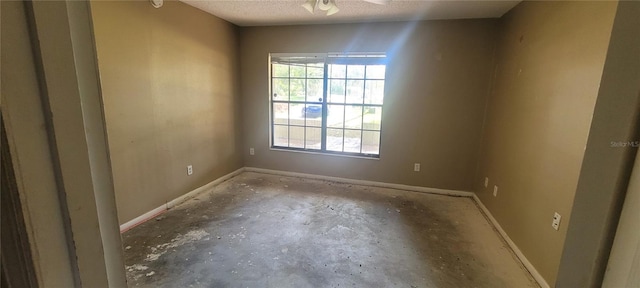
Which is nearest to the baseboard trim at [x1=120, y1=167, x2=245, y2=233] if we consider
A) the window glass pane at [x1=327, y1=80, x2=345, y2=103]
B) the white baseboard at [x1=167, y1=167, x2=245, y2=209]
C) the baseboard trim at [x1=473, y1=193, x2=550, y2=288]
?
the white baseboard at [x1=167, y1=167, x2=245, y2=209]

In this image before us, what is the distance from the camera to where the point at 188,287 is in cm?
190

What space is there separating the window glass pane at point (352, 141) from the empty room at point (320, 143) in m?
0.03

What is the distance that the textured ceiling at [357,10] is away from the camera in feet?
9.39

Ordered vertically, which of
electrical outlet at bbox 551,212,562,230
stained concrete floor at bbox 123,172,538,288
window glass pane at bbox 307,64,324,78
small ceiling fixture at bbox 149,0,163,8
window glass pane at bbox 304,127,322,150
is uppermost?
small ceiling fixture at bbox 149,0,163,8

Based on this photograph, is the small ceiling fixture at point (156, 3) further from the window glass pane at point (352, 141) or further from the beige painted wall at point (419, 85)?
the window glass pane at point (352, 141)

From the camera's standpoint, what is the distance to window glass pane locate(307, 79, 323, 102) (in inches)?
159

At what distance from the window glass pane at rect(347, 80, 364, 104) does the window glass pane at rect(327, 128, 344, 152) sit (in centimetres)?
50

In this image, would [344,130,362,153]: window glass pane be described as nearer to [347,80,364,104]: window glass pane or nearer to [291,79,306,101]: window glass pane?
[347,80,364,104]: window glass pane

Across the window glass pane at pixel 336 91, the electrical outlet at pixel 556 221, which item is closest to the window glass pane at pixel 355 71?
the window glass pane at pixel 336 91

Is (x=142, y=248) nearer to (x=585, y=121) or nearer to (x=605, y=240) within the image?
(x=605, y=240)

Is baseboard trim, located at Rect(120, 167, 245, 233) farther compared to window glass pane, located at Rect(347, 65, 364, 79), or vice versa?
window glass pane, located at Rect(347, 65, 364, 79)

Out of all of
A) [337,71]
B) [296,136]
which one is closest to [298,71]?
[337,71]

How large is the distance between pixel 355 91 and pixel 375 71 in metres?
0.38

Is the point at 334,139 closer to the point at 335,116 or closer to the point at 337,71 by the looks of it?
the point at 335,116
